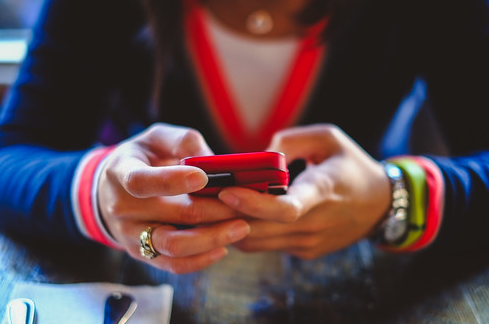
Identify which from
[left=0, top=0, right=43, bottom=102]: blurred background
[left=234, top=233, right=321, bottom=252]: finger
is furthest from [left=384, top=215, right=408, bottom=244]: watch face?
[left=0, top=0, right=43, bottom=102]: blurred background

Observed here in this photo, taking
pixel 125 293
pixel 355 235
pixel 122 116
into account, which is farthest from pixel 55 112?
pixel 355 235

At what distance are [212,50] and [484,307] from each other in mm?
628

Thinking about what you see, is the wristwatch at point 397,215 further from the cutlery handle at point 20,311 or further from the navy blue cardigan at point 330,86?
the cutlery handle at point 20,311

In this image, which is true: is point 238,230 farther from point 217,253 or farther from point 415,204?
point 415,204

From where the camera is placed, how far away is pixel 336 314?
430 millimetres

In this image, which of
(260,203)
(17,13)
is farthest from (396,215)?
(17,13)

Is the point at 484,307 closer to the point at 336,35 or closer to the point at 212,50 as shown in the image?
the point at 336,35

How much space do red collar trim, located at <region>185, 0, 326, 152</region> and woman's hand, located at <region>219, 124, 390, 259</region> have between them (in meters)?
0.25

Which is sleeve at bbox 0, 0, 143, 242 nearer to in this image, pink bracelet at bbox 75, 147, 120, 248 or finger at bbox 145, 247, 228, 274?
pink bracelet at bbox 75, 147, 120, 248

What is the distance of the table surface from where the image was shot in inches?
16.6

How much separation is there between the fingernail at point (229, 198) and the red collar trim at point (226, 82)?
1.31 feet

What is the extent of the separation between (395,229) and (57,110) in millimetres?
598

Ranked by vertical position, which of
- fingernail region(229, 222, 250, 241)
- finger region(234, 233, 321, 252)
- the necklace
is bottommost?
finger region(234, 233, 321, 252)

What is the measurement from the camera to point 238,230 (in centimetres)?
40
